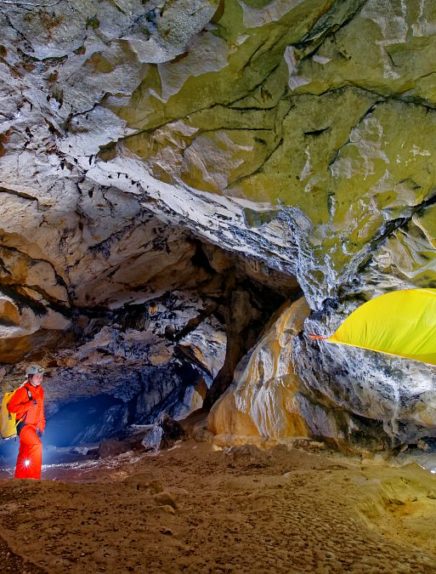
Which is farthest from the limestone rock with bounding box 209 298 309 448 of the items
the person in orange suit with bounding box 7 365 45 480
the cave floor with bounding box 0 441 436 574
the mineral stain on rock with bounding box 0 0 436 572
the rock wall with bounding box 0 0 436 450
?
the person in orange suit with bounding box 7 365 45 480

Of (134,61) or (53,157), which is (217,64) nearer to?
(134,61)

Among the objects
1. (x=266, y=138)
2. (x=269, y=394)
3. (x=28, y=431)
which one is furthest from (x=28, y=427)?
(x=266, y=138)

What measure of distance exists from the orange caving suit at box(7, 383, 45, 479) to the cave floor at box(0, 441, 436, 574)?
2.30m

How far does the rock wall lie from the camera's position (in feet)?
11.8

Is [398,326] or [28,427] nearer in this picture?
[398,326]

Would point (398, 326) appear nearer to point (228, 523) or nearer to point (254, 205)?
point (254, 205)

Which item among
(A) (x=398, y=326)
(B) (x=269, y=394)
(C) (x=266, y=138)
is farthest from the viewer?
(B) (x=269, y=394)

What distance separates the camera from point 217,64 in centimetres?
405

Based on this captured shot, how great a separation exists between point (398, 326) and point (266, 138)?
2.57 meters

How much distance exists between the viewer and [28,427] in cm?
597

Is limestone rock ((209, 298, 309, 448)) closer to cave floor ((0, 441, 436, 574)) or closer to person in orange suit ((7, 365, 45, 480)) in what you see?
cave floor ((0, 441, 436, 574))

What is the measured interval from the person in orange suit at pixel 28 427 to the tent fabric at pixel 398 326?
4627mm

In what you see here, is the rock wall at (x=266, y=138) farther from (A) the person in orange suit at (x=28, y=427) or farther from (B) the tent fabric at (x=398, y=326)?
(A) the person in orange suit at (x=28, y=427)

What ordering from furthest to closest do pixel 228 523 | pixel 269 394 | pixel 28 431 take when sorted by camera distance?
pixel 269 394 < pixel 28 431 < pixel 228 523
